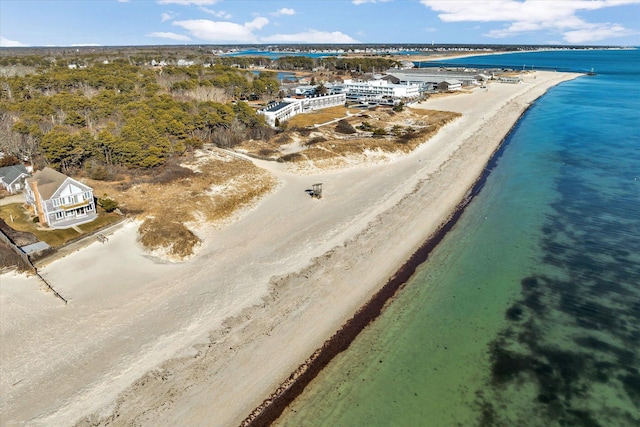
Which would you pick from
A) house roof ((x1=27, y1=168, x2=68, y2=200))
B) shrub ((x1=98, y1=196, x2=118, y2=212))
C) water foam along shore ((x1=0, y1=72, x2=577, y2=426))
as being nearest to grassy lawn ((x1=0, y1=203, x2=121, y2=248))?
shrub ((x1=98, y1=196, x2=118, y2=212))

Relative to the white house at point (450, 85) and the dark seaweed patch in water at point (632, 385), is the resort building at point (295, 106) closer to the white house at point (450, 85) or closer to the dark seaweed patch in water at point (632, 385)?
the white house at point (450, 85)

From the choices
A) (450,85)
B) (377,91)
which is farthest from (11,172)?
(450,85)

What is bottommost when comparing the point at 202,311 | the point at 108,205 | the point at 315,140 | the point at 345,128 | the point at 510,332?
the point at 510,332

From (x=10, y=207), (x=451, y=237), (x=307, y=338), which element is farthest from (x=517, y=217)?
(x=10, y=207)

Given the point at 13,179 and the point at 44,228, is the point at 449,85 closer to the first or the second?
the point at 13,179

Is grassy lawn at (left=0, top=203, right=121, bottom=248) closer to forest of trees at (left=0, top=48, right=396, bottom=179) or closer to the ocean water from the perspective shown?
forest of trees at (left=0, top=48, right=396, bottom=179)

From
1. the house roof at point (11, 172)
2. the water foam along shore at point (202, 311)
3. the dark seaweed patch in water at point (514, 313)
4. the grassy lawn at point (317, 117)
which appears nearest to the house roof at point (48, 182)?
the water foam along shore at point (202, 311)
